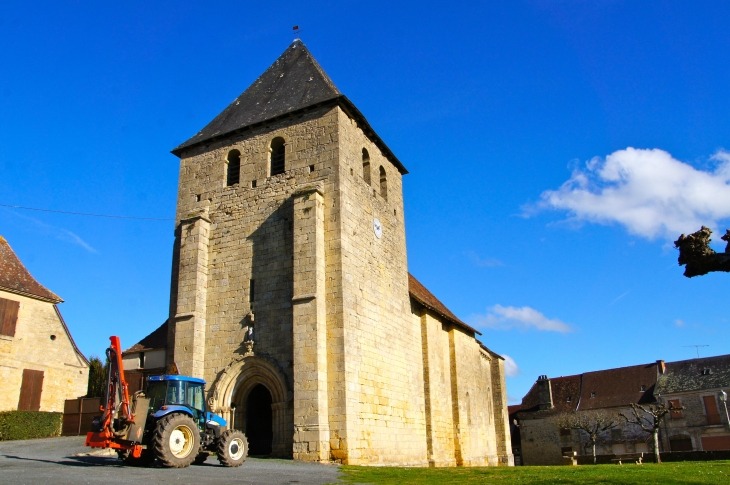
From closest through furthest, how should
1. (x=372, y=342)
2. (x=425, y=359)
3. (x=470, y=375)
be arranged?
(x=372, y=342)
(x=425, y=359)
(x=470, y=375)

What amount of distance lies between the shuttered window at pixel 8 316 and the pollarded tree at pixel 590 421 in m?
28.3

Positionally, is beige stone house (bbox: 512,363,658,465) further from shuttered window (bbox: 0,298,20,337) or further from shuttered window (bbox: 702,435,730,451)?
shuttered window (bbox: 0,298,20,337)

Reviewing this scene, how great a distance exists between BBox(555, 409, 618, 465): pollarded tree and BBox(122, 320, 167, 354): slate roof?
24.7 metres

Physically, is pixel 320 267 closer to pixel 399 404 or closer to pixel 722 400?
pixel 399 404

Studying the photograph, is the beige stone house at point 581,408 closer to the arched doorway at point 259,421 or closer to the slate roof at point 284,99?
the slate roof at point 284,99

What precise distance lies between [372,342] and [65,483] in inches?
362

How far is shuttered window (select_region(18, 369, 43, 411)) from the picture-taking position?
1808 centimetres

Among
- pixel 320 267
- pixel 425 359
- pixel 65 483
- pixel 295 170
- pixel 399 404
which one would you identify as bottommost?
pixel 65 483

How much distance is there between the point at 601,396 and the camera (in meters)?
37.6

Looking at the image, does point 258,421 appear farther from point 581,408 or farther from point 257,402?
point 581,408

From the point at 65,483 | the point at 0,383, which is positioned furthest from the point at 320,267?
the point at 0,383

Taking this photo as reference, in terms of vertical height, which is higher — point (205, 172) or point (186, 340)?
point (205, 172)

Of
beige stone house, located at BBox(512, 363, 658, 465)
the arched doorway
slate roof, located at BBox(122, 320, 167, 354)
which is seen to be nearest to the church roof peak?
slate roof, located at BBox(122, 320, 167, 354)

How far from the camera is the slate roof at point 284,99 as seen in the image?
1730 centimetres
